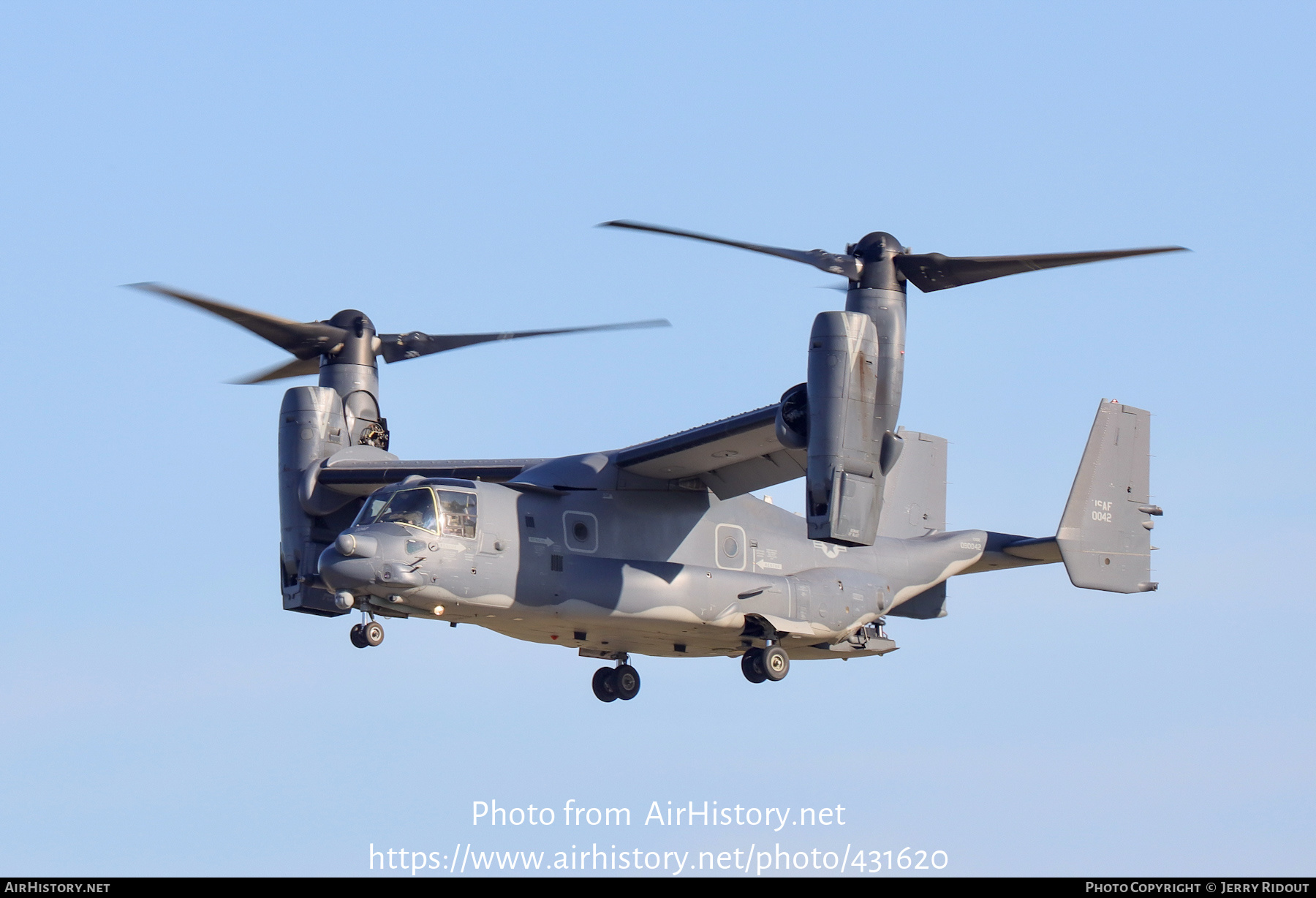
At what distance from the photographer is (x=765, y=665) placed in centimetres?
2134

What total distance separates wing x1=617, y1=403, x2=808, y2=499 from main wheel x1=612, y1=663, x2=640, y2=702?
2619mm

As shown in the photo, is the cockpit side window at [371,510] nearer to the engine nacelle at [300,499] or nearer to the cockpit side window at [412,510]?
the cockpit side window at [412,510]

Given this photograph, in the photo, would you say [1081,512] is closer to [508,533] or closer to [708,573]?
[708,573]

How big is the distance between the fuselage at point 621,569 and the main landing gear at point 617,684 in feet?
1.48

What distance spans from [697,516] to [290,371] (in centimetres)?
665

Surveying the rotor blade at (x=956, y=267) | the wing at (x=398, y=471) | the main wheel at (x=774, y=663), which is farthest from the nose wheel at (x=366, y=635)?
the rotor blade at (x=956, y=267)

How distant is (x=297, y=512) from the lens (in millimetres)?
22734

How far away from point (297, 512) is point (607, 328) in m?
4.68

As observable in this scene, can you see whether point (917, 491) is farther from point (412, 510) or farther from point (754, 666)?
point (412, 510)

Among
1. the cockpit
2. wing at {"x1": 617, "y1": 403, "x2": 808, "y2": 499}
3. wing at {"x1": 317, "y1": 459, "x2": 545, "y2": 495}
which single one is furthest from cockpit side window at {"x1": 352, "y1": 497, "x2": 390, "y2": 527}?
wing at {"x1": 617, "y1": 403, "x2": 808, "y2": 499}

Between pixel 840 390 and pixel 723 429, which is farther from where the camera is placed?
pixel 723 429

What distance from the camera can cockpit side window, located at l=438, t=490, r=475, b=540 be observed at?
19641 millimetres

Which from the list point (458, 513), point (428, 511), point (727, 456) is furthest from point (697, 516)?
point (428, 511)

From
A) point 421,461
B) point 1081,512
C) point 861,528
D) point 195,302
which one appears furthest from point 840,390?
point 195,302
